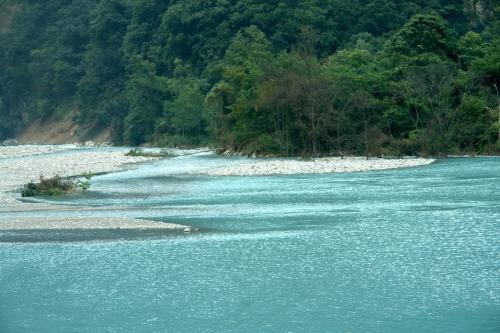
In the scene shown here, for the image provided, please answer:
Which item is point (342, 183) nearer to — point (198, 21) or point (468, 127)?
point (468, 127)

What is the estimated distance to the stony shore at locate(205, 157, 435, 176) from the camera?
53944 mm

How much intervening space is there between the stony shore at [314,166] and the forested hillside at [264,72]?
4.99 m

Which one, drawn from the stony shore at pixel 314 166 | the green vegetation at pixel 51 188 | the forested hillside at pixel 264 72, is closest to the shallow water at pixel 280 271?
the green vegetation at pixel 51 188

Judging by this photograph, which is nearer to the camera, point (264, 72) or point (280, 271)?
point (280, 271)

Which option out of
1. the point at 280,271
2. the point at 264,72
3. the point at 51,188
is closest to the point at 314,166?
the point at 51,188

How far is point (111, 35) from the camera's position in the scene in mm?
129375

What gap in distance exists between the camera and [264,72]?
73500 millimetres

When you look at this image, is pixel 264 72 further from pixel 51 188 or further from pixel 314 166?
pixel 51 188

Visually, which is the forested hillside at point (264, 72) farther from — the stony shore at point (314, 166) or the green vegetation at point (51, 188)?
the green vegetation at point (51, 188)

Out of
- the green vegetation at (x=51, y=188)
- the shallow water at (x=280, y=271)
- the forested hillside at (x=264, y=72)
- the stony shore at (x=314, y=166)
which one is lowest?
the shallow water at (x=280, y=271)

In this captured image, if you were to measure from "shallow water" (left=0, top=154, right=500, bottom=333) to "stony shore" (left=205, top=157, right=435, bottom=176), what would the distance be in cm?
1518

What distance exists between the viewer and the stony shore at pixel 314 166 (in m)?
53.9

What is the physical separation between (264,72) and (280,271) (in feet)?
170

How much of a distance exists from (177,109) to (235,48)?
13.1 metres
